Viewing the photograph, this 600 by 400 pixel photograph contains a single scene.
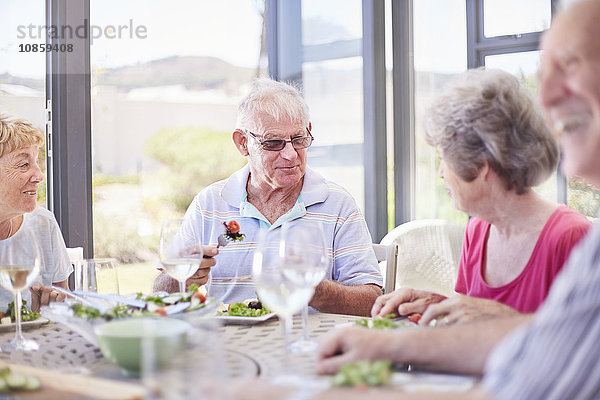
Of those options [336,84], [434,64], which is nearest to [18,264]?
[336,84]

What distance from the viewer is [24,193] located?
98.1 inches

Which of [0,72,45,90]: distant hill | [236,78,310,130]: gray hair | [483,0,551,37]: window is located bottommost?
[236,78,310,130]: gray hair

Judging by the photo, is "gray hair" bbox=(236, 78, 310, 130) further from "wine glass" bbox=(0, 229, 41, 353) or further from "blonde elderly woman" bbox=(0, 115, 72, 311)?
"wine glass" bbox=(0, 229, 41, 353)

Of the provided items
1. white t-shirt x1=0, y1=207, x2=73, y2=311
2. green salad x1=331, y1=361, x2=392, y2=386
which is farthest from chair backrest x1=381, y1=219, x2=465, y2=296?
green salad x1=331, y1=361, x2=392, y2=386

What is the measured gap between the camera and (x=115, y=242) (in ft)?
11.5

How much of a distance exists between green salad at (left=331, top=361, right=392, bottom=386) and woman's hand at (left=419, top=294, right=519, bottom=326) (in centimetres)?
36

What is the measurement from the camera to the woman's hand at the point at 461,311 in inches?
56.1

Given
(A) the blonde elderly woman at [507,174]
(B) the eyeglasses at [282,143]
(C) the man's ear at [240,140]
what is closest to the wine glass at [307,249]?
(A) the blonde elderly woman at [507,174]

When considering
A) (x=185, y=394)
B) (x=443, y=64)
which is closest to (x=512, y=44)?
(x=443, y=64)

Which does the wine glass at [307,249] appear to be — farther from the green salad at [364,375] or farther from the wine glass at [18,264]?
the wine glass at [18,264]

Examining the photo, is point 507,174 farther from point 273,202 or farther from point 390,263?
point 273,202

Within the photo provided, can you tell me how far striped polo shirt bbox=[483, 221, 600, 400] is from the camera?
88 centimetres

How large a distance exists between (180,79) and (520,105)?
8.19ft

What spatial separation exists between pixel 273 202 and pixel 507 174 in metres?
1.05
